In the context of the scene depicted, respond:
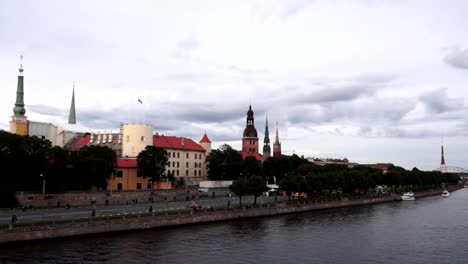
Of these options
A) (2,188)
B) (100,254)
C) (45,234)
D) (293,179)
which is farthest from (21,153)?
(293,179)

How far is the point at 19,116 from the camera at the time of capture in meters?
129

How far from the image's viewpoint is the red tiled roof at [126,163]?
11240 cm

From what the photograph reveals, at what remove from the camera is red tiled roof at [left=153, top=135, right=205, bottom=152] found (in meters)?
141

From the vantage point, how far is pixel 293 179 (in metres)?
102

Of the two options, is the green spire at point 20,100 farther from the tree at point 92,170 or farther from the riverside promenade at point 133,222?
the riverside promenade at point 133,222

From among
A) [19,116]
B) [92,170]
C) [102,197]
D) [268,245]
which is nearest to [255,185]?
[102,197]

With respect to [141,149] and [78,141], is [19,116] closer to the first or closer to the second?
[78,141]

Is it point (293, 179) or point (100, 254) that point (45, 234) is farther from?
point (293, 179)

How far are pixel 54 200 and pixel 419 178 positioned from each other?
139892mm

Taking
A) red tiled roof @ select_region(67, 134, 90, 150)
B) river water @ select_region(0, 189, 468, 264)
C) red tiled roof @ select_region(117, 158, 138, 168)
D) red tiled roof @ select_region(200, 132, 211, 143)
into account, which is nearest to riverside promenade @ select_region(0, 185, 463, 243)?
river water @ select_region(0, 189, 468, 264)

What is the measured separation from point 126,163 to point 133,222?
5365 centimetres

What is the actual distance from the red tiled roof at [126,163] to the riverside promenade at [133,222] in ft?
128

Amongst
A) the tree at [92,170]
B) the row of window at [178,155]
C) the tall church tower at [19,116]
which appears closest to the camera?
the tree at [92,170]

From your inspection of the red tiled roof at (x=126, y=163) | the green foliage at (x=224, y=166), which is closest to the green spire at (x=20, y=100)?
the red tiled roof at (x=126, y=163)
